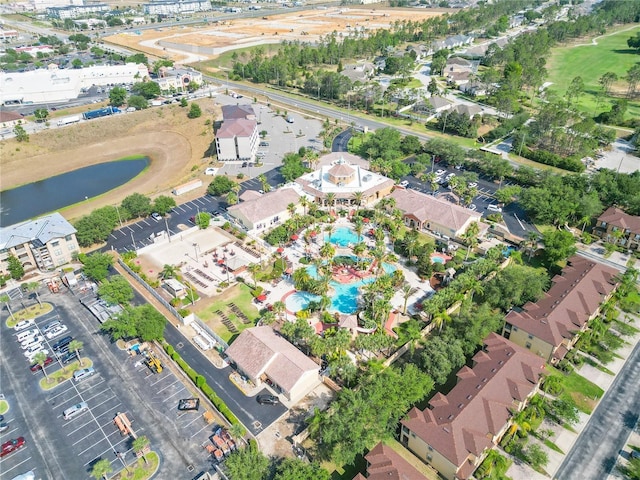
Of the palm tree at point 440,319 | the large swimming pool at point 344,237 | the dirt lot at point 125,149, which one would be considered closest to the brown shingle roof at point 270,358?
the palm tree at point 440,319

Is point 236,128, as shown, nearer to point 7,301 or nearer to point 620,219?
point 7,301

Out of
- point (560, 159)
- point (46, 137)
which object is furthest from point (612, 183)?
point (46, 137)

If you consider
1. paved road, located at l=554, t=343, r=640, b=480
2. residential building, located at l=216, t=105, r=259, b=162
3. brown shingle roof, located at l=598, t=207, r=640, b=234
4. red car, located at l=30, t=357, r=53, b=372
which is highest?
residential building, located at l=216, t=105, r=259, b=162

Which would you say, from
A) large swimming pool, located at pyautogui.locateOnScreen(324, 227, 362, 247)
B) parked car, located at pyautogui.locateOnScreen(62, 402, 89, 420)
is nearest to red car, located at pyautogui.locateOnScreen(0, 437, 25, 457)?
parked car, located at pyautogui.locateOnScreen(62, 402, 89, 420)

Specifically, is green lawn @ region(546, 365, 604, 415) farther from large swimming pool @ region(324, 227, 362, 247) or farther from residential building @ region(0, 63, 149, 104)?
residential building @ region(0, 63, 149, 104)

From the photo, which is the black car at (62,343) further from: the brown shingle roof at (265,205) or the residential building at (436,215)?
the residential building at (436,215)

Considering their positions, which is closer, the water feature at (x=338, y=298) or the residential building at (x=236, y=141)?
the water feature at (x=338, y=298)

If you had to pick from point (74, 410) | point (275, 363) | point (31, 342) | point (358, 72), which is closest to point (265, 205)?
point (275, 363)
